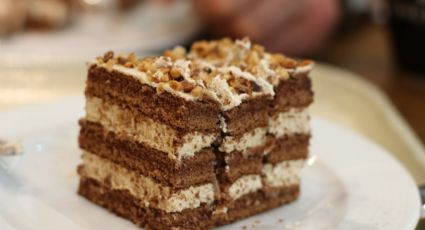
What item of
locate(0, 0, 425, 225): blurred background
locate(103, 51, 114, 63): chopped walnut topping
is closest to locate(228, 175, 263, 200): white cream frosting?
locate(103, 51, 114, 63): chopped walnut topping

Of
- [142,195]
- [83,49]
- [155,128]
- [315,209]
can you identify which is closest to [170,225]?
[142,195]

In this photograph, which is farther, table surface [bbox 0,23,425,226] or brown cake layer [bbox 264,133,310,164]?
table surface [bbox 0,23,425,226]

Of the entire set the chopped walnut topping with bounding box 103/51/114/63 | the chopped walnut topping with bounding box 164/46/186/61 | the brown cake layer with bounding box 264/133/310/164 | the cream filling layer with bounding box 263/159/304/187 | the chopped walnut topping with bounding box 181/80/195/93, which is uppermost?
the chopped walnut topping with bounding box 164/46/186/61

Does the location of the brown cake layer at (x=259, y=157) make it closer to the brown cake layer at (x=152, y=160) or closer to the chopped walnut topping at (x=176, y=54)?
the brown cake layer at (x=152, y=160)

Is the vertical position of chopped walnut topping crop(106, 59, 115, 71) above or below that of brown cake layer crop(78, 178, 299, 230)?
above

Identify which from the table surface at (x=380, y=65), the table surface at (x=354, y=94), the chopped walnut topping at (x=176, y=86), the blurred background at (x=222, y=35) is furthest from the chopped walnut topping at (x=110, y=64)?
the table surface at (x=380, y=65)

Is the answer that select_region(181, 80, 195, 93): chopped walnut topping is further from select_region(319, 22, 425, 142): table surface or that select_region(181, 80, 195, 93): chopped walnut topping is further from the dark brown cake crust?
select_region(319, 22, 425, 142): table surface

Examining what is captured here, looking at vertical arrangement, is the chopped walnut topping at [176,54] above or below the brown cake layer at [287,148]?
above
